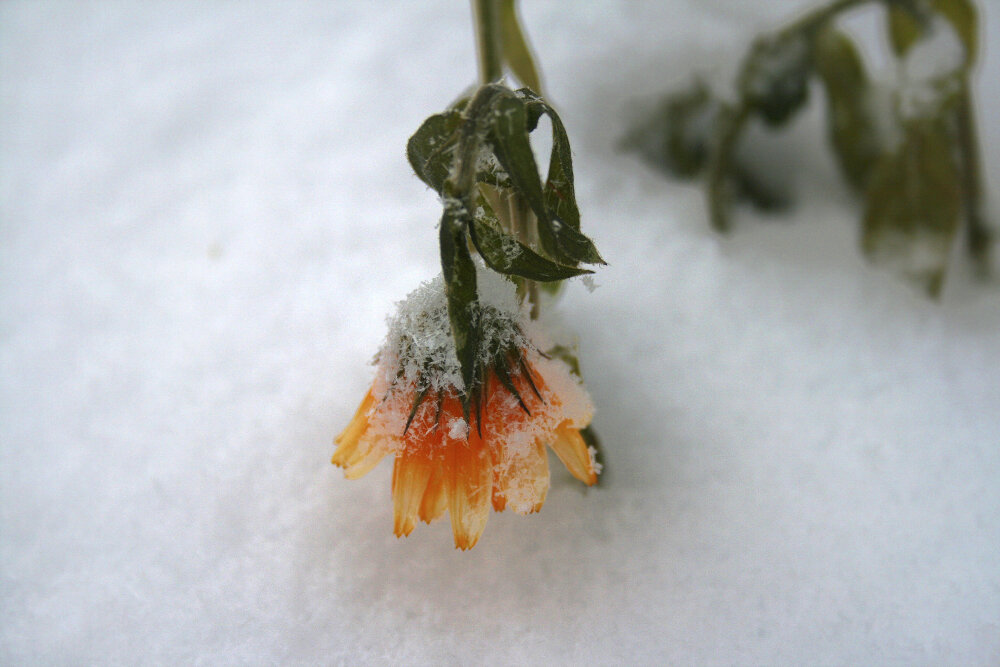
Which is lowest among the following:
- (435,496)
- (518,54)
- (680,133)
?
(435,496)

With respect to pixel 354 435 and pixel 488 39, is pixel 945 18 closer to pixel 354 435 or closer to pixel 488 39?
pixel 488 39

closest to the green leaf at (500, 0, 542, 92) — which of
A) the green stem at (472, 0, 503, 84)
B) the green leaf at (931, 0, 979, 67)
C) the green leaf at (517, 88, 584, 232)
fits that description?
the green stem at (472, 0, 503, 84)

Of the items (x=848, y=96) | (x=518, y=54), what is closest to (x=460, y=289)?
A: (x=518, y=54)

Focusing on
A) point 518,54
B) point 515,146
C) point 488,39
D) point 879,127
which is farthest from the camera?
point 879,127

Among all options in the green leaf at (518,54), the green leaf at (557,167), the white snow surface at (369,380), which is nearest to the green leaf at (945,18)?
the white snow surface at (369,380)

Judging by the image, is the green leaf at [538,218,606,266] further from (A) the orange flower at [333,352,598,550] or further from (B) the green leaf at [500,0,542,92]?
(B) the green leaf at [500,0,542,92]

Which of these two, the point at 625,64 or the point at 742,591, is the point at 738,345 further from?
the point at 625,64
